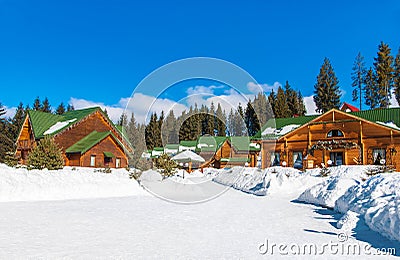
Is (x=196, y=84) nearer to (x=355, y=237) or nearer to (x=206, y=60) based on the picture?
(x=206, y=60)

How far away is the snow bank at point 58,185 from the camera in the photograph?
40.8ft

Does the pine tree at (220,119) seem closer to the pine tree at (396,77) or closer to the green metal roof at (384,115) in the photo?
the green metal roof at (384,115)

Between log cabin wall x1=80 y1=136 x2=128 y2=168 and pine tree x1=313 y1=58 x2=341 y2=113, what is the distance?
34136 mm

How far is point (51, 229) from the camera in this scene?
21.3ft

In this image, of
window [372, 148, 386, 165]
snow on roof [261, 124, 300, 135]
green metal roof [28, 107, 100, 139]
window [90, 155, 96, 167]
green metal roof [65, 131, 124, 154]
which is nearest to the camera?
window [372, 148, 386, 165]

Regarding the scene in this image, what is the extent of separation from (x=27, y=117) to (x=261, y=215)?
28281 millimetres

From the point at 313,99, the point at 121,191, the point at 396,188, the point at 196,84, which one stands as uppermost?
the point at 313,99

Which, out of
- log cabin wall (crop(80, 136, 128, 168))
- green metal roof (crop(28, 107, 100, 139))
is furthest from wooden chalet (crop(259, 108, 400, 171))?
green metal roof (crop(28, 107, 100, 139))

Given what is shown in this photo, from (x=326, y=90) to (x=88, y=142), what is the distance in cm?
3890

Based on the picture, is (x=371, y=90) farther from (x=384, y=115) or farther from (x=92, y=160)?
(x=92, y=160)

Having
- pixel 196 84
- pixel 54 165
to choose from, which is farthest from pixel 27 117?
pixel 196 84

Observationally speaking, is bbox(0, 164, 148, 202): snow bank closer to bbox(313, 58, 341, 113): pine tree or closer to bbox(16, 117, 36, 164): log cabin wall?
bbox(16, 117, 36, 164): log cabin wall

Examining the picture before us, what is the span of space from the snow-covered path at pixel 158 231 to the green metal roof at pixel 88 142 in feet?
60.8

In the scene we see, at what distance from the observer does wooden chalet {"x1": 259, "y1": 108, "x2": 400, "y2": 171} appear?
22177 mm
